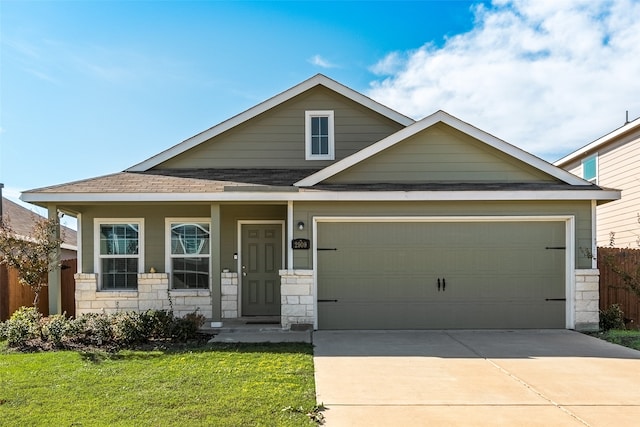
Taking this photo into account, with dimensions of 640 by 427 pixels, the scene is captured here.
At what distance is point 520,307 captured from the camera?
8.46m

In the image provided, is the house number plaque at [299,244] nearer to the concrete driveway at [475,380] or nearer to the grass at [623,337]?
the concrete driveway at [475,380]

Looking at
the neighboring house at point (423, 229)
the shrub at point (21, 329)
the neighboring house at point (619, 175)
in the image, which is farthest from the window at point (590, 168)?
the shrub at point (21, 329)

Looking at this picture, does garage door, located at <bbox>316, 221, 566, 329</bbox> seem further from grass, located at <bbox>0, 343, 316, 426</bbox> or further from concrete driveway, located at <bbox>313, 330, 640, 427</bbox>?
grass, located at <bbox>0, 343, 316, 426</bbox>

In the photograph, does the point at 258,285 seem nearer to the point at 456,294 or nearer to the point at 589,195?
the point at 456,294

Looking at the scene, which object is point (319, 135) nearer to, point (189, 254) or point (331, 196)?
point (331, 196)

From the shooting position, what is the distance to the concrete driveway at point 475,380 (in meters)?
4.22

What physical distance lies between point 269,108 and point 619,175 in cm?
1046

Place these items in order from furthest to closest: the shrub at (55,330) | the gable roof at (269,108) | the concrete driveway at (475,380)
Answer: the gable roof at (269,108), the shrub at (55,330), the concrete driveway at (475,380)

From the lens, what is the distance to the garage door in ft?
27.7

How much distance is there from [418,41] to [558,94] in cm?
411

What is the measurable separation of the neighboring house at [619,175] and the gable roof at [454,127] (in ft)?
13.6

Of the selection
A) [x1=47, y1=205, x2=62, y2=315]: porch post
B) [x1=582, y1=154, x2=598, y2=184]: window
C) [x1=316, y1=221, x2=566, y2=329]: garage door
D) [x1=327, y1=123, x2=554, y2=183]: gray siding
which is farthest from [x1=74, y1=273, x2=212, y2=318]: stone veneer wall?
[x1=582, y1=154, x2=598, y2=184]: window

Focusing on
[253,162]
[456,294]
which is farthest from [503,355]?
[253,162]

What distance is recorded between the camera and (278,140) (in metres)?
10.6
